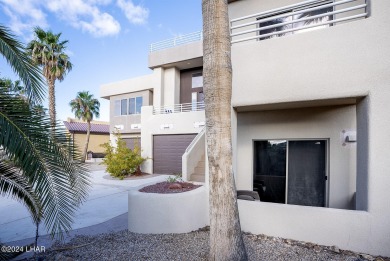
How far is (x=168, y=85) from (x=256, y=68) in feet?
42.6

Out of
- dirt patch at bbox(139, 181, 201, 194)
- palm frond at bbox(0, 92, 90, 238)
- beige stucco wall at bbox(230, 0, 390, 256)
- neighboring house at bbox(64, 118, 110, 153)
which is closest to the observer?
palm frond at bbox(0, 92, 90, 238)

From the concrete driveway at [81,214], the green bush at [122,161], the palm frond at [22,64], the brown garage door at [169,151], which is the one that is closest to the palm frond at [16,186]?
the palm frond at [22,64]

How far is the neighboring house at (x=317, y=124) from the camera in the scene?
383 cm

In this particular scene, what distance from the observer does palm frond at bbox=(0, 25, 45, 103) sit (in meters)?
2.98

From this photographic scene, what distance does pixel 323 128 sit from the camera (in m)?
6.02

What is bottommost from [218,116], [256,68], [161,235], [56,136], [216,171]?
[161,235]

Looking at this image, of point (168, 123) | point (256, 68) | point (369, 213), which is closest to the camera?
point (369, 213)

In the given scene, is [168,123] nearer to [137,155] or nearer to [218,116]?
[137,155]

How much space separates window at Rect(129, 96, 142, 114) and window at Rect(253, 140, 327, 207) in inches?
524

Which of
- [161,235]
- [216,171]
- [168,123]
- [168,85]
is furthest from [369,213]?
[168,85]

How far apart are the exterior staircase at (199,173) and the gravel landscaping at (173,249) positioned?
317cm

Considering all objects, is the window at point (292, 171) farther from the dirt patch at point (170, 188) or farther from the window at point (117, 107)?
the window at point (117, 107)

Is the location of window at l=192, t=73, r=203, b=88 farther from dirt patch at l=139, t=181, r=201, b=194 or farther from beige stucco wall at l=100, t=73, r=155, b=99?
dirt patch at l=139, t=181, r=201, b=194

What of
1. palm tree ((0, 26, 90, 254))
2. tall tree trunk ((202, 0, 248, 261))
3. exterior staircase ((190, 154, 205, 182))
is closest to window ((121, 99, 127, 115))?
exterior staircase ((190, 154, 205, 182))
